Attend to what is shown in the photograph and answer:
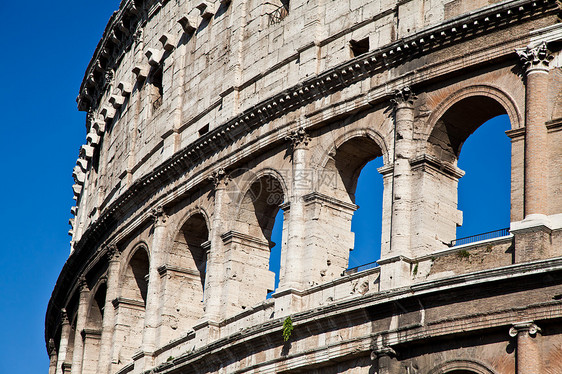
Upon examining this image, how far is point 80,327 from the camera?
129 ft

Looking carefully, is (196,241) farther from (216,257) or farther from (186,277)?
(216,257)

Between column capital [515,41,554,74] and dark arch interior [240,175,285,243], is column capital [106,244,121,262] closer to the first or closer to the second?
dark arch interior [240,175,285,243]

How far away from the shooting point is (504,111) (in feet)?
86.1

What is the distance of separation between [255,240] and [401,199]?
590 cm

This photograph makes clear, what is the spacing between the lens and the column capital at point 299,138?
29219mm

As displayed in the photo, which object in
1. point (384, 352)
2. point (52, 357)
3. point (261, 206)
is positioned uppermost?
point (261, 206)

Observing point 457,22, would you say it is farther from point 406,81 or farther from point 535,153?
point 535,153

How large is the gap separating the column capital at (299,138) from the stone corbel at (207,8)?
6.90 meters

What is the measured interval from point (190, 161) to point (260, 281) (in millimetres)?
4293

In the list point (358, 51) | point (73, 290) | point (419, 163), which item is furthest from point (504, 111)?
point (73, 290)

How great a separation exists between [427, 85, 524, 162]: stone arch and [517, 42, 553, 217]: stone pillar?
86 centimetres

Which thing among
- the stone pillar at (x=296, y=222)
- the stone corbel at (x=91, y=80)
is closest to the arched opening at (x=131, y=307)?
the stone pillar at (x=296, y=222)

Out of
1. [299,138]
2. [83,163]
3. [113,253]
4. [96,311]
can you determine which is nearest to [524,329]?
[299,138]

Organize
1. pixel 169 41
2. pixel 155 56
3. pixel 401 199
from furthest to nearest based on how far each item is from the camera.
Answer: pixel 155 56 < pixel 169 41 < pixel 401 199
